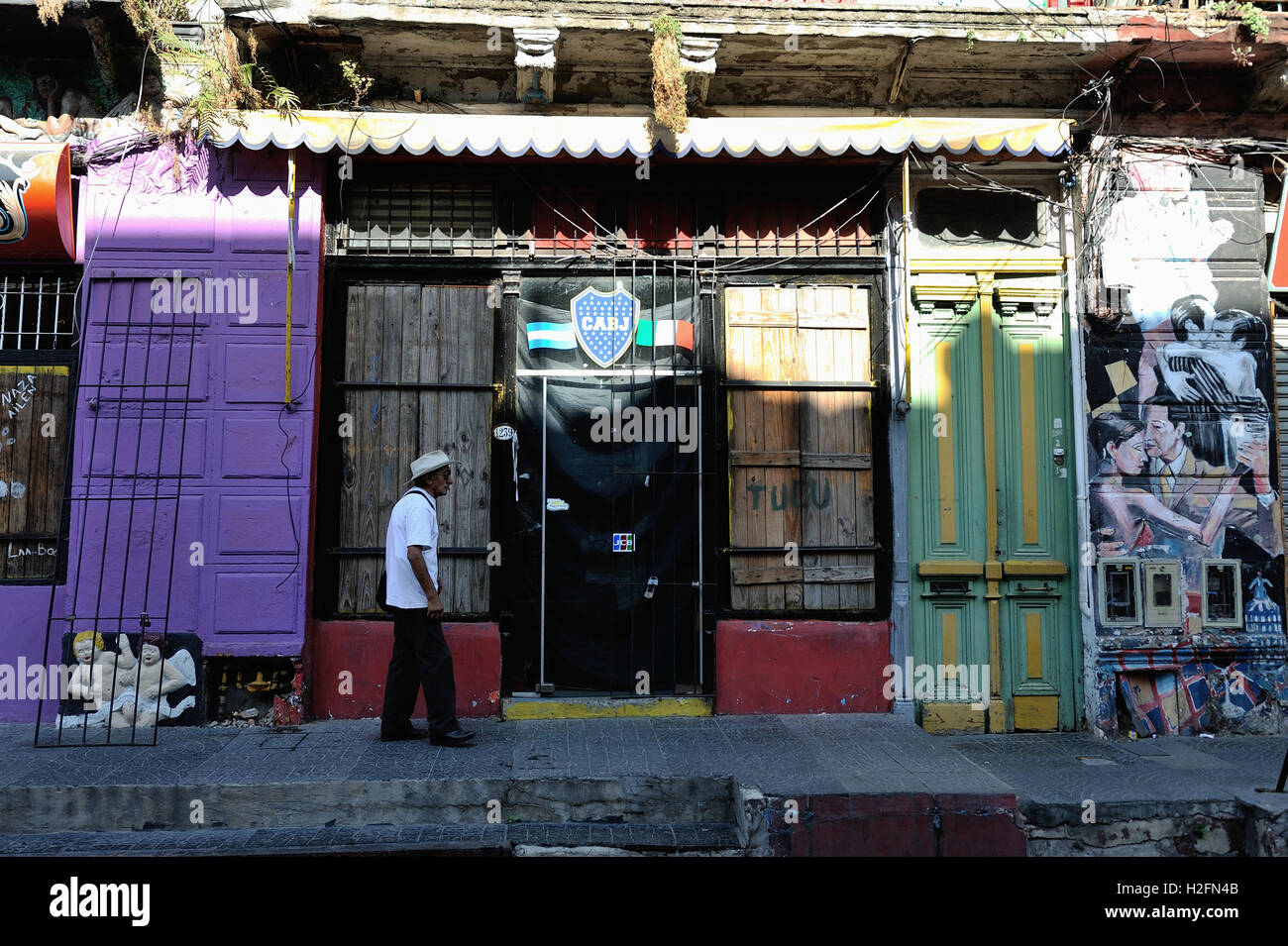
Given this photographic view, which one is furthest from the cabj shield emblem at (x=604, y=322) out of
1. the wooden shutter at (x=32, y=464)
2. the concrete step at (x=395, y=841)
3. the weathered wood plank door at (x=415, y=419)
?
the wooden shutter at (x=32, y=464)

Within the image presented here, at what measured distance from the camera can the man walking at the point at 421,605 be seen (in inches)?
229

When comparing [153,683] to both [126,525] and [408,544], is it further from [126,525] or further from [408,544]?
[408,544]

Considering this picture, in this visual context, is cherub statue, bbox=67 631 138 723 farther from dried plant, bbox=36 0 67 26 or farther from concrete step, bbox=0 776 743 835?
dried plant, bbox=36 0 67 26

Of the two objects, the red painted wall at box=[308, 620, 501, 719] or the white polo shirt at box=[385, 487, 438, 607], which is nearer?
the white polo shirt at box=[385, 487, 438, 607]

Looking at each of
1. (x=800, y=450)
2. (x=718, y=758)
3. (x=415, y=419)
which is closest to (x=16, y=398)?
(x=415, y=419)

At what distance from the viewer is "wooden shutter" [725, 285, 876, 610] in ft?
23.1

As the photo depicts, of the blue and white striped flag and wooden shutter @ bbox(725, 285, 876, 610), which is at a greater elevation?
the blue and white striped flag

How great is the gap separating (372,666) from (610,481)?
7.39 feet

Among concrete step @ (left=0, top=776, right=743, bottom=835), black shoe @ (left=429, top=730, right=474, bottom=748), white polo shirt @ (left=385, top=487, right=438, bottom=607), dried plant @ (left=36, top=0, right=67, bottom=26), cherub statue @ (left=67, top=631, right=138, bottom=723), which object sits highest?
dried plant @ (left=36, top=0, right=67, bottom=26)

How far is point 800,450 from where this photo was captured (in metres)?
7.09

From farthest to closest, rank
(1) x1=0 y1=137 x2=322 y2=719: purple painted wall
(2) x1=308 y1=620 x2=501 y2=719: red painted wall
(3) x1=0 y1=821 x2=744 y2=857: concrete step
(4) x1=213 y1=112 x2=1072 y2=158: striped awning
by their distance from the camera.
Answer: (2) x1=308 y1=620 x2=501 y2=719: red painted wall, (1) x1=0 y1=137 x2=322 y2=719: purple painted wall, (4) x1=213 y1=112 x2=1072 y2=158: striped awning, (3) x1=0 y1=821 x2=744 y2=857: concrete step

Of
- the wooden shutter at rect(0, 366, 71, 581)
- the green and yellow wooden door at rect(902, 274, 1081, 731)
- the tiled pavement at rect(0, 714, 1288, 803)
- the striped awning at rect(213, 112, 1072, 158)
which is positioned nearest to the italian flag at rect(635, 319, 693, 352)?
the striped awning at rect(213, 112, 1072, 158)

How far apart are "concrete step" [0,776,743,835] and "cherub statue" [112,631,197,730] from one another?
1261mm

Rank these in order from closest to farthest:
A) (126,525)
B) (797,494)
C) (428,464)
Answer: (428,464) < (126,525) < (797,494)
